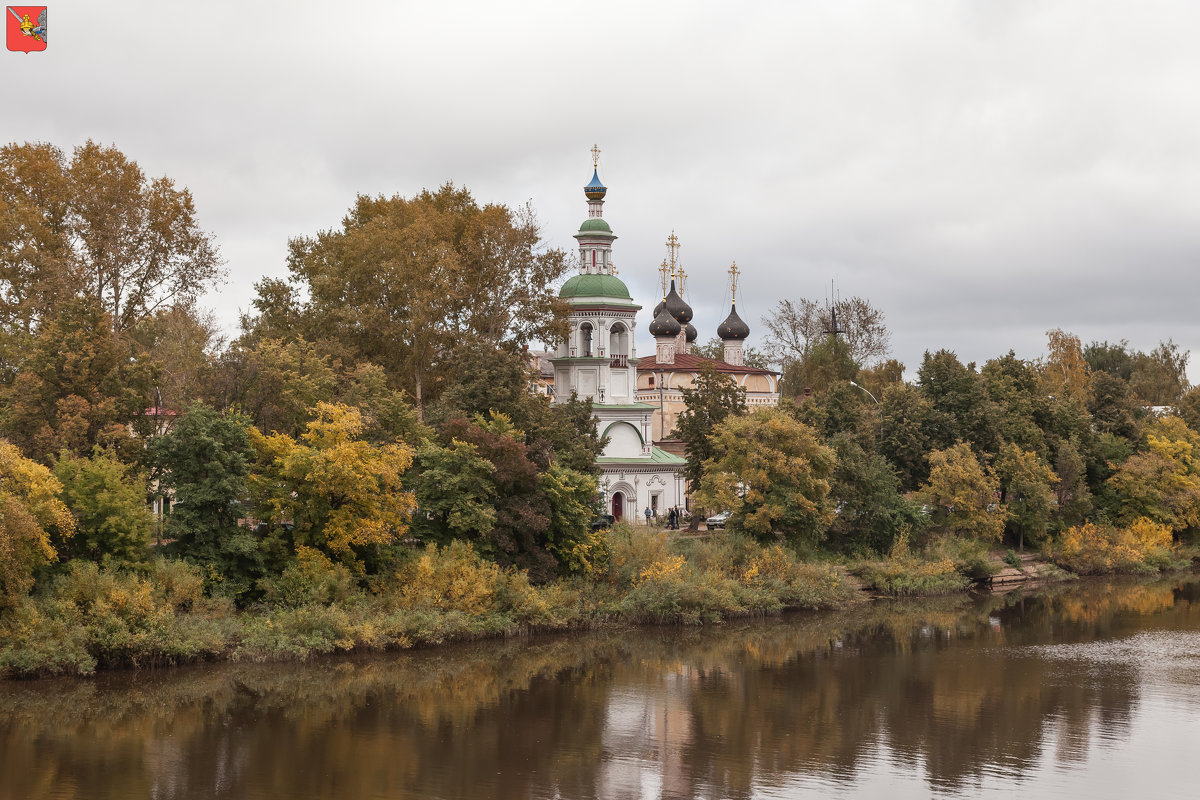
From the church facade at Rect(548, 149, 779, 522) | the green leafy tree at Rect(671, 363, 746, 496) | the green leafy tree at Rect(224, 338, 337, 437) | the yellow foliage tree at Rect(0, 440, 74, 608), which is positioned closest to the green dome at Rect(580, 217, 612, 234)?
the church facade at Rect(548, 149, 779, 522)

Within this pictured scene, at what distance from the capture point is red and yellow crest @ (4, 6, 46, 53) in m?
33.9

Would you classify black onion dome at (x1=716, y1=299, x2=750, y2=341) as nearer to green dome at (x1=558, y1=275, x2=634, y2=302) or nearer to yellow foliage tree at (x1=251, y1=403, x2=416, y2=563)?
green dome at (x1=558, y1=275, x2=634, y2=302)

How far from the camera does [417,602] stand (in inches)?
1330

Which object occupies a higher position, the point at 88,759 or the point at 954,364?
the point at 954,364

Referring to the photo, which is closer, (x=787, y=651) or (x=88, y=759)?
(x=88, y=759)

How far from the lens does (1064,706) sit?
28.7 metres

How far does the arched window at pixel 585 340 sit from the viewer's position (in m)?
51.7

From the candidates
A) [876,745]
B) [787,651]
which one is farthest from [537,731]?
[787,651]

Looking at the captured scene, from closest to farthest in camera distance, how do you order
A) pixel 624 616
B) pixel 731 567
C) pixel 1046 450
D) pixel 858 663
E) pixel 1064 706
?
pixel 1064 706
pixel 858 663
pixel 624 616
pixel 731 567
pixel 1046 450

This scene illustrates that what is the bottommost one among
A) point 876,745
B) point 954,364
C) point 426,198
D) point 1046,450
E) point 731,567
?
point 876,745

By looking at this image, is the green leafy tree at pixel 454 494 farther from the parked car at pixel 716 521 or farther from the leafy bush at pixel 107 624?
the parked car at pixel 716 521

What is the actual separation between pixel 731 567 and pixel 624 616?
4.79 metres

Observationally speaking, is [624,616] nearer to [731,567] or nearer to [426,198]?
[731,567]

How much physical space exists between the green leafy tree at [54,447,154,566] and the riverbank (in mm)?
841
